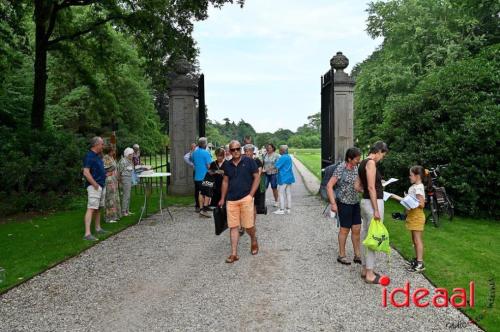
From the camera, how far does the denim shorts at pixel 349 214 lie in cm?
625

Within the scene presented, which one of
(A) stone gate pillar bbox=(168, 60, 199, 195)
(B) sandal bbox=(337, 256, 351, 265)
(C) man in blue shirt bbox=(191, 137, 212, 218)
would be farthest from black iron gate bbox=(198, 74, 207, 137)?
(B) sandal bbox=(337, 256, 351, 265)

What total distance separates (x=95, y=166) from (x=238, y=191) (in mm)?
3223

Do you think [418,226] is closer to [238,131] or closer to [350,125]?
[350,125]

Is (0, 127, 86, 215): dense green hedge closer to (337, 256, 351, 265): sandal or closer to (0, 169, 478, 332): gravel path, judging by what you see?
(0, 169, 478, 332): gravel path

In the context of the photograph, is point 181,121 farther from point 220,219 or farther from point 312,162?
point 312,162

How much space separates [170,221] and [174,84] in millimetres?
5811

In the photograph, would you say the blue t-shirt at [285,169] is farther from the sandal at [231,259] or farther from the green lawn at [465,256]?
the sandal at [231,259]

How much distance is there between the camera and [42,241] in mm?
8594

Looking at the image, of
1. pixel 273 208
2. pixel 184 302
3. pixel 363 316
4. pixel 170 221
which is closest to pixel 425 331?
pixel 363 316

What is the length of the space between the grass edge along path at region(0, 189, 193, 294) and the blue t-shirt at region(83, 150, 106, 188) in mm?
1179

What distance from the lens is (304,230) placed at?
30.5ft

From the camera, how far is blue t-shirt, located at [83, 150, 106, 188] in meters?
8.27

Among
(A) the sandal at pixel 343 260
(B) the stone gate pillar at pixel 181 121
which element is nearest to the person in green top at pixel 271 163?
(B) the stone gate pillar at pixel 181 121

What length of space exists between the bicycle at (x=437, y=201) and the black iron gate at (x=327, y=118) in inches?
142
